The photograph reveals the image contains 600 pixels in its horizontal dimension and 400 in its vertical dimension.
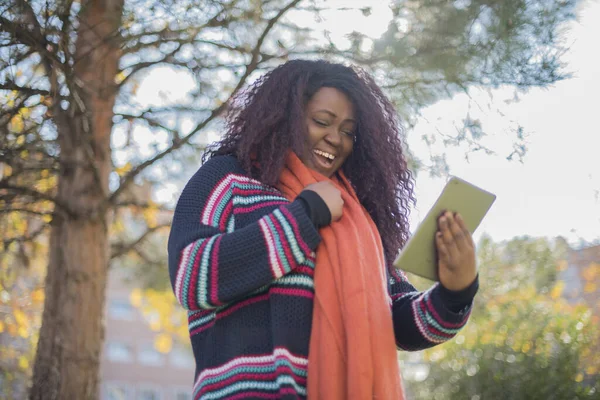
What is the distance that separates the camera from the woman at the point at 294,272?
1673 millimetres

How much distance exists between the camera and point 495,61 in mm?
3562

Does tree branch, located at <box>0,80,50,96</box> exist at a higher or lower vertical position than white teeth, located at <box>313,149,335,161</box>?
higher

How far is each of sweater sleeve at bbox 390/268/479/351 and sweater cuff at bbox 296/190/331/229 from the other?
13.7 inches

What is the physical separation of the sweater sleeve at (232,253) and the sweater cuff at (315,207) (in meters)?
0.02

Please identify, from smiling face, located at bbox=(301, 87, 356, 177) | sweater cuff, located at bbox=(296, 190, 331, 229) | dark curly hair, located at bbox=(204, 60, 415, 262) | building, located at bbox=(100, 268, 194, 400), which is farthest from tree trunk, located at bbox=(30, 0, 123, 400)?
building, located at bbox=(100, 268, 194, 400)

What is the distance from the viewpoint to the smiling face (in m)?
2.11

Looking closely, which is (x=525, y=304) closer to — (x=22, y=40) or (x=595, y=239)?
(x=595, y=239)

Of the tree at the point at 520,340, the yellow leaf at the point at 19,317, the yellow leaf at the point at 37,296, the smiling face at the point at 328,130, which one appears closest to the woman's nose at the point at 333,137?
the smiling face at the point at 328,130

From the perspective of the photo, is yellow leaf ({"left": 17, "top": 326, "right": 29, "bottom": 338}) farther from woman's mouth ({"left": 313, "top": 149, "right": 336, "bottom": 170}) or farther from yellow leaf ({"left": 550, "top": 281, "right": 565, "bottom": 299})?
woman's mouth ({"left": 313, "top": 149, "right": 336, "bottom": 170})

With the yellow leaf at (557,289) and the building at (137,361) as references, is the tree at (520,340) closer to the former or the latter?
the yellow leaf at (557,289)

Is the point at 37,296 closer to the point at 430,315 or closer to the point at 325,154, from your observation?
the point at 325,154

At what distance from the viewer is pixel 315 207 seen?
179cm

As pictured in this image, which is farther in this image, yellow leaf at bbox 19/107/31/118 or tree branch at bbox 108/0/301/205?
tree branch at bbox 108/0/301/205

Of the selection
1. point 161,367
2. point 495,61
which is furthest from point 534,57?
point 161,367
